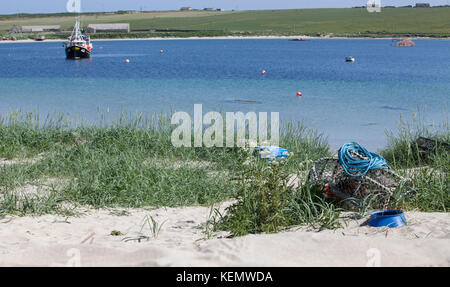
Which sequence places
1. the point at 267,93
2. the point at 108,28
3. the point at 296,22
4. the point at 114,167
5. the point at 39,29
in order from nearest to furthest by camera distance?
the point at 114,167 < the point at 267,93 < the point at 108,28 < the point at 39,29 < the point at 296,22

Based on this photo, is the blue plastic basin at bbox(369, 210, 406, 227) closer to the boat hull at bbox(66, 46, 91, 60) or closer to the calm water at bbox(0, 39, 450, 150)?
the calm water at bbox(0, 39, 450, 150)

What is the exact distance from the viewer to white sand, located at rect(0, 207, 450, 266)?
4.02 m

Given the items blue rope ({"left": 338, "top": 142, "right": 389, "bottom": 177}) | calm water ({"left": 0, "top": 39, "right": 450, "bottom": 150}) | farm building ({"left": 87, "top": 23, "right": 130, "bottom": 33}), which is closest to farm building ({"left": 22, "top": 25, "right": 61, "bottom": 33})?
farm building ({"left": 87, "top": 23, "right": 130, "bottom": 33})

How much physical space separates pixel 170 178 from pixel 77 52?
1763 inches

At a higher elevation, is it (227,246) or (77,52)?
(77,52)

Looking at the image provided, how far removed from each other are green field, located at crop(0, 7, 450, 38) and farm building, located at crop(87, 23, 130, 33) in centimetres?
477

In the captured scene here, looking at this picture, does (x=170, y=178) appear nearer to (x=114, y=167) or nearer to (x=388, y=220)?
(x=114, y=167)

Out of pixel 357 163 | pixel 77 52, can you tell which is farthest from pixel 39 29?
pixel 357 163

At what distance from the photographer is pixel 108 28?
11288cm

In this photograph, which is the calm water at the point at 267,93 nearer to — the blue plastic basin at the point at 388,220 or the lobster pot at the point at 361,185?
the lobster pot at the point at 361,185

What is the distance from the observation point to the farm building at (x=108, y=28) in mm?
112000
